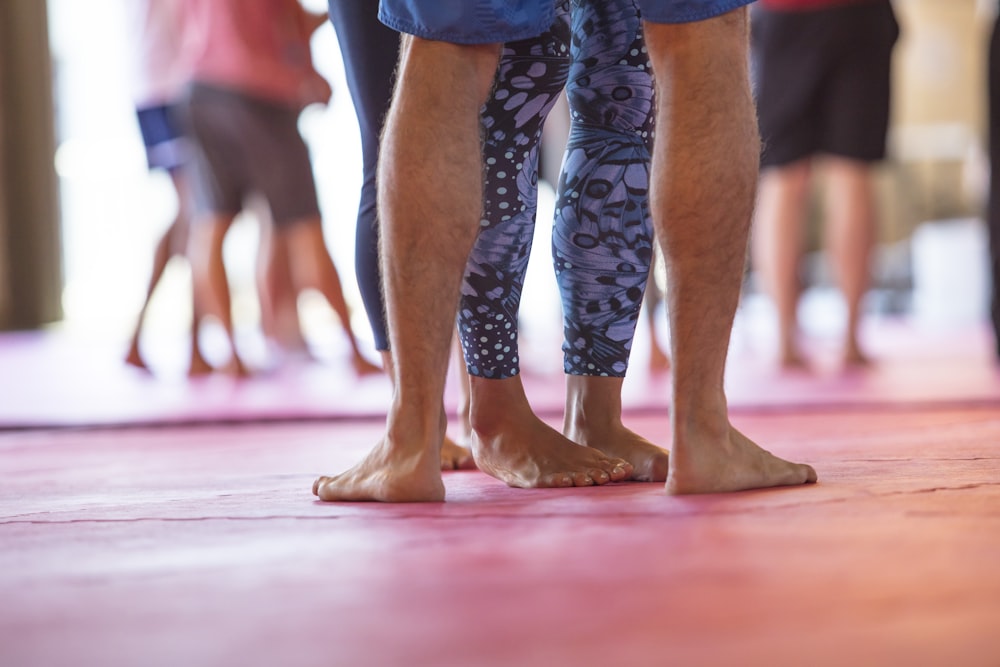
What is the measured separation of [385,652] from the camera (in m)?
0.64

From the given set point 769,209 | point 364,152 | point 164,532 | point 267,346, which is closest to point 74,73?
point 267,346

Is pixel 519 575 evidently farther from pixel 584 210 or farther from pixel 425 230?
pixel 584 210

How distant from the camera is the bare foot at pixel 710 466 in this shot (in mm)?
1112

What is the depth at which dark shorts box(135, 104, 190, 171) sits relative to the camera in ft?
13.1

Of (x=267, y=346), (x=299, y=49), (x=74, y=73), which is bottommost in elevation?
(x=267, y=346)

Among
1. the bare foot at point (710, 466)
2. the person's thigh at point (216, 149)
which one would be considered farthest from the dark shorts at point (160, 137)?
the bare foot at point (710, 466)

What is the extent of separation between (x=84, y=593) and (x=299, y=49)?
8.93 feet

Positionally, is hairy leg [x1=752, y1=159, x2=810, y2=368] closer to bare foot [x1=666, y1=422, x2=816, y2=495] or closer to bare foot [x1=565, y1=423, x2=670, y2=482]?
bare foot [x1=565, y1=423, x2=670, y2=482]

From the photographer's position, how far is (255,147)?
336 centimetres

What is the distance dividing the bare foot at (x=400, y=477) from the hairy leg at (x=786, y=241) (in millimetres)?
2293

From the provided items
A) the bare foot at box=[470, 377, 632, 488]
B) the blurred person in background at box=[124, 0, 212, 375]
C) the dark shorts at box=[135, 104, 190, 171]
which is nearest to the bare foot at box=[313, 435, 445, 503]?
the bare foot at box=[470, 377, 632, 488]

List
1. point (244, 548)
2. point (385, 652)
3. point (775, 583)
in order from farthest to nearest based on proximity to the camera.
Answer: point (244, 548), point (775, 583), point (385, 652)

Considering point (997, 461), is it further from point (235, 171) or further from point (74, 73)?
point (74, 73)

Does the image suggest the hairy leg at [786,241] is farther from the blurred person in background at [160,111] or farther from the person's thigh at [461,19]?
the person's thigh at [461,19]
